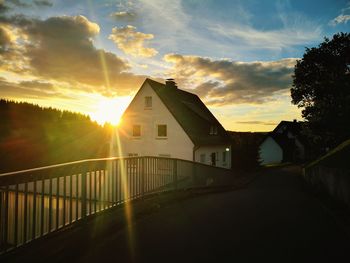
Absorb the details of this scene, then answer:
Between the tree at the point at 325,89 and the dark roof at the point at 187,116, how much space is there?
1043cm

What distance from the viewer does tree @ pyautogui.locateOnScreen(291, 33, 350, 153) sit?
28922mm

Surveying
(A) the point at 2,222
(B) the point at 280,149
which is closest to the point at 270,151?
(B) the point at 280,149

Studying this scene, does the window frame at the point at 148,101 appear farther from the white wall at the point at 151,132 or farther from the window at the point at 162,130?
the window at the point at 162,130

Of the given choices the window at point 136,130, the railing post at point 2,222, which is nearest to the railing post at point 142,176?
the railing post at point 2,222

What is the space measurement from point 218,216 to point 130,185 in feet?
7.61

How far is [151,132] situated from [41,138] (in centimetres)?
3685

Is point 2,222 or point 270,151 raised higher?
point 2,222

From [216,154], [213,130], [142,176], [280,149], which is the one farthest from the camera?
[280,149]

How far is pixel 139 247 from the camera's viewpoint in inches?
194

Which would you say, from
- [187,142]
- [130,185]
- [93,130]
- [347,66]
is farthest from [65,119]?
[130,185]

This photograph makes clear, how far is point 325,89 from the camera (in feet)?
105

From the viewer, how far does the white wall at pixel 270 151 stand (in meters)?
61.9

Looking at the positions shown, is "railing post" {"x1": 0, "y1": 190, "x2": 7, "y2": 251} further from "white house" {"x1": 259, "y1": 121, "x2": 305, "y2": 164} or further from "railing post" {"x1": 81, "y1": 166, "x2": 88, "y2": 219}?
"white house" {"x1": 259, "y1": 121, "x2": 305, "y2": 164}

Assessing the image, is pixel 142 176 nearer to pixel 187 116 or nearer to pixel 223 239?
pixel 223 239
